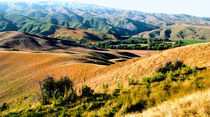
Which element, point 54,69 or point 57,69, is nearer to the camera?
point 57,69

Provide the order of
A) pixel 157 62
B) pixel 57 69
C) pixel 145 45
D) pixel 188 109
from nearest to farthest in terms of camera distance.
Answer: pixel 188 109
pixel 157 62
pixel 57 69
pixel 145 45

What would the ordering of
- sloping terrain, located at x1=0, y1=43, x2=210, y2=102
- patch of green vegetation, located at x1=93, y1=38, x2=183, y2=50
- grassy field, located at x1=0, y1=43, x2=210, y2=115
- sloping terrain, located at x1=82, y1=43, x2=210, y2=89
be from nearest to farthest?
sloping terrain, located at x1=82, y1=43, x2=210, y2=89
grassy field, located at x1=0, y1=43, x2=210, y2=115
sloping terrain, located at x1=0, y1=43, x2=210, y2=102
patch of green vegetation, located at x1=93, y1=38, x2=183, y2=50

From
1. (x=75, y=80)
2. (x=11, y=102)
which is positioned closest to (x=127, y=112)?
(x=75, y=80)

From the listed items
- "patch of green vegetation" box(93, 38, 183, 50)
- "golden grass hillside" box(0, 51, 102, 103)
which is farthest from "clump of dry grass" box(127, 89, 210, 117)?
"patch of green vegetation" box(93, 38, 183, 50)

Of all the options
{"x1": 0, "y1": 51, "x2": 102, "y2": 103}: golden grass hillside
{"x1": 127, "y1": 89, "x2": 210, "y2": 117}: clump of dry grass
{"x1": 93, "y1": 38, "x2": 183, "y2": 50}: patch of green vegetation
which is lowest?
{"x1": 0, "y1": 51, "x2": 102, "y2": 103}: golden grass hillside

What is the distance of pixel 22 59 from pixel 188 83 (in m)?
48.9

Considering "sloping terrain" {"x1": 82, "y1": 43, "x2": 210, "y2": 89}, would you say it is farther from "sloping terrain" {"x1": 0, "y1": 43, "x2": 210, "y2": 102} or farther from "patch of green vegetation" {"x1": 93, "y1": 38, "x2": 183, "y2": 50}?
"patch of green vegetation" {"x1": 93, "y1": 38, "x2": 183, "y2": 50}

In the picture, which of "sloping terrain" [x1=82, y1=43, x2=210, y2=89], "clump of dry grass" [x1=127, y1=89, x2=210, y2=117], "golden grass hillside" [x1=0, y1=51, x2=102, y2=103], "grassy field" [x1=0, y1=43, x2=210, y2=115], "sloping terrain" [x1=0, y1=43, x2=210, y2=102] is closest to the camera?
"clump of dry grass" [x1=127, y1=89, x2=210, y2=117]

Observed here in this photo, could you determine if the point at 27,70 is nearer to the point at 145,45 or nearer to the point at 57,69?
the point at 57,69

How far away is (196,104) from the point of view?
12.6 feet

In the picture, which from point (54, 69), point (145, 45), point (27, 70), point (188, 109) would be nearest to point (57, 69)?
point (54, 69)

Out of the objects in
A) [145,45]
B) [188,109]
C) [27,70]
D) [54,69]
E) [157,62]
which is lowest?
[27,70]

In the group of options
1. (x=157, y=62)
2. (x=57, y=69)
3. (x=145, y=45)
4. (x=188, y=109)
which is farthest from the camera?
(x=145, y=45)

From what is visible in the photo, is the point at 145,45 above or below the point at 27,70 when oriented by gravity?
above
